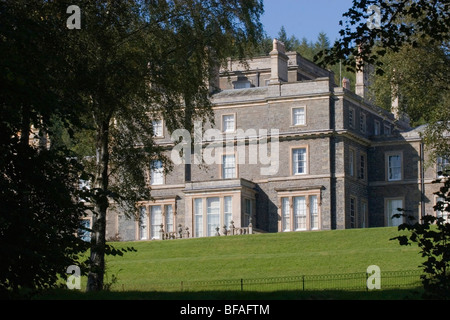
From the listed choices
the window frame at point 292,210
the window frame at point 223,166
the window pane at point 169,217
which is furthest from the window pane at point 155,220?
the window frame at point 292,210

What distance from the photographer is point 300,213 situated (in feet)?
204

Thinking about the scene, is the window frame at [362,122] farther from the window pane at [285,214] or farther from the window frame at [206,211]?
the window frame at [206,211]

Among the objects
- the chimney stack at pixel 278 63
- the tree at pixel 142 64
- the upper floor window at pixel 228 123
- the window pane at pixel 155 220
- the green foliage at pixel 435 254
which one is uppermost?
the chimney stack at pixel 278 63

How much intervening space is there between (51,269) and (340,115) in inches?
1744

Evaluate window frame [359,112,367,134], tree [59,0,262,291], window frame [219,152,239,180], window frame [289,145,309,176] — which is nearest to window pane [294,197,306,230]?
window frame [289,145,309,176]

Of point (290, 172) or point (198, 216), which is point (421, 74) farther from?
point (198, 216)

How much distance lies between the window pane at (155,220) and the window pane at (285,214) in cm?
Result: 786

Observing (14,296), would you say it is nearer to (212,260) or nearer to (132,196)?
(132,196)

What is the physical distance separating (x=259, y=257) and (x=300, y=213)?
18.9 metres

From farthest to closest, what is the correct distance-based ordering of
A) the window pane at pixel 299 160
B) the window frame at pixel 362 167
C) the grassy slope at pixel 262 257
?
the window frame at pixel 362 167 < the window pane at pixel 299 160 < the grassy slope at pixel 262 257

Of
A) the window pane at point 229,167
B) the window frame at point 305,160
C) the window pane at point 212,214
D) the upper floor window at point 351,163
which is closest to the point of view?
the window pane at point 212,214

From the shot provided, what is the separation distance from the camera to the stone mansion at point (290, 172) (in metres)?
62.1

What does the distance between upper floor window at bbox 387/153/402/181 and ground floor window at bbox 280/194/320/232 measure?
638cm
